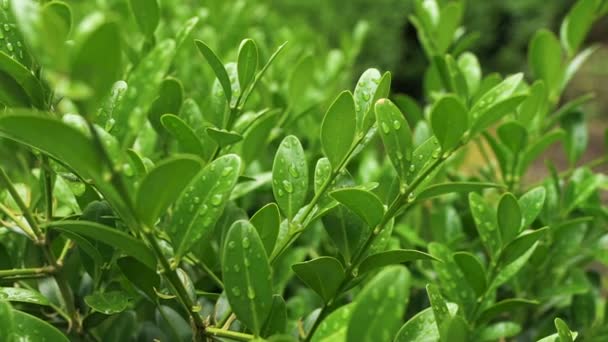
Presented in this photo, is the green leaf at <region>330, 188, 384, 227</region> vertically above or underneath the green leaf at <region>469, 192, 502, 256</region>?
above

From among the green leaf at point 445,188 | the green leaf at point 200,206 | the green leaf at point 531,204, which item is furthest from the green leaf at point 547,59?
the green leaf at point 200,206

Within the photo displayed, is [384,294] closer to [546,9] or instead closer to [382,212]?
[382,212]

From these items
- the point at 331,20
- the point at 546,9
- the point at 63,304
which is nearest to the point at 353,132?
the point at 63,304

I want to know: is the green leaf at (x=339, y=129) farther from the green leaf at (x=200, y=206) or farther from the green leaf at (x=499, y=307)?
the green leaf at (x=499, y=307)

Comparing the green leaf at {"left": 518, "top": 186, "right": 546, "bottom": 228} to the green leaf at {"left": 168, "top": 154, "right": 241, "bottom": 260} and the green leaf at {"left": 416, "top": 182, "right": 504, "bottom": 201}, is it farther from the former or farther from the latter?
the green leaf at {"left": 168, "top": 154, "right": 241, "bottom": 260}

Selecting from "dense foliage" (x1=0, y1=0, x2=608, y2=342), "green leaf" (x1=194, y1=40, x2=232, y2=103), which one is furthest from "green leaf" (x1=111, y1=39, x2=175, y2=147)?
"green leaf" (x1=194, y1=40, x2=232, y2=103)

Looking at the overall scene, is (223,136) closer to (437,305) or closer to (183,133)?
(183,133)

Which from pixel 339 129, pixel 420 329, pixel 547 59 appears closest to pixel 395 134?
pixel 339 129
